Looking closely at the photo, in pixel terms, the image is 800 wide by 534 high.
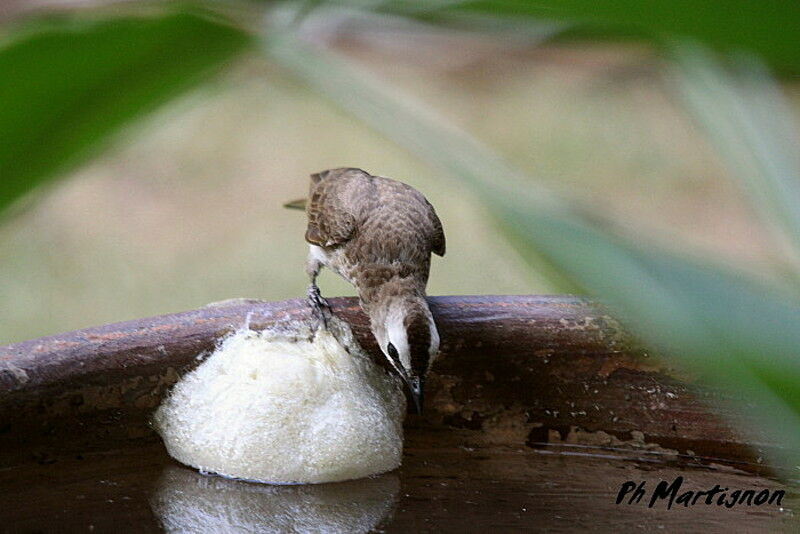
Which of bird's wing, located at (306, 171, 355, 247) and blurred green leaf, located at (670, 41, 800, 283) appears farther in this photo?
bird's wing, located at (306, 171, 355, 247)

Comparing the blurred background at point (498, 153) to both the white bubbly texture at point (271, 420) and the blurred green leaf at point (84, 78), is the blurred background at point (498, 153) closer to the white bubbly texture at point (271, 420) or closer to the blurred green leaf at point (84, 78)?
the blurred green leaf at point (84, 78)

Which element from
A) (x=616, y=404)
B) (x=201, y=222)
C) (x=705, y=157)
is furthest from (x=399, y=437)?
(x=705, y=157)

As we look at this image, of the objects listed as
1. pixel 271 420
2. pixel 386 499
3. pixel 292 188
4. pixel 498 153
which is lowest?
pixel 292 188

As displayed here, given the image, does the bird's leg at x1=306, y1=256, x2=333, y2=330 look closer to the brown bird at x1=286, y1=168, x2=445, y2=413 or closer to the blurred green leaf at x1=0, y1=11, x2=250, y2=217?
the brown bird at x1=286, y1=168, x2=445, y2=413

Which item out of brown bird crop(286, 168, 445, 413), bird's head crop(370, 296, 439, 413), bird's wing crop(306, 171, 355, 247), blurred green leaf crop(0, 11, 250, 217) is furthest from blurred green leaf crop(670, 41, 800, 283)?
bird's wing crop(306, 171, 355, 247)

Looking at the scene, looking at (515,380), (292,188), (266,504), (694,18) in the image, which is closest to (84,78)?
(694,18)

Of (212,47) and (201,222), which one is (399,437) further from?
(201,222)

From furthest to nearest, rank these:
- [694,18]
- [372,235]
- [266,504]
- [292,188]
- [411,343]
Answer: [292,188] < [372,235] < [411,343] < [266,504] < [694,18]

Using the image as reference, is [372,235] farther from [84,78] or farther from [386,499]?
[84,78]
